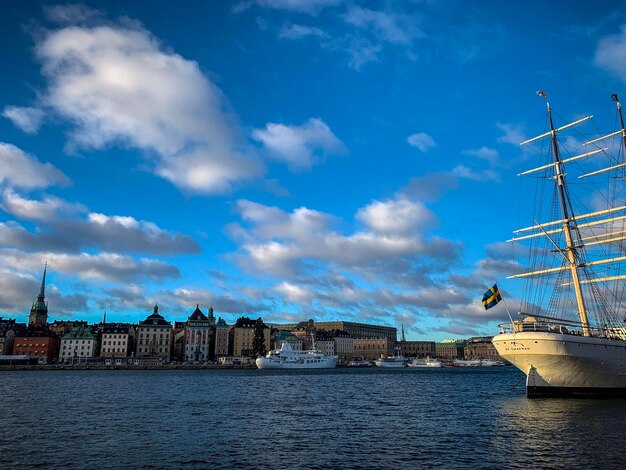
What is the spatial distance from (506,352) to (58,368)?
519 feet

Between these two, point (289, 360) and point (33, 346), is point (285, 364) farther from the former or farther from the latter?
point (33, 346)

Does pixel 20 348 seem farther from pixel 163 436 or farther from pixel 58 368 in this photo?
pixel 163 436

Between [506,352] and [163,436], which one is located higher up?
[506,352]

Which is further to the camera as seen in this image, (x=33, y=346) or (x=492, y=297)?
(x=33, y=346)

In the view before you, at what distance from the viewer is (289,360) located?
601ft

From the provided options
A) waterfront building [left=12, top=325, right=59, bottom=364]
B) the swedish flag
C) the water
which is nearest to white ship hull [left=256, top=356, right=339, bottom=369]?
waterfront building [left=12, top=325, right=59, bottom=364]

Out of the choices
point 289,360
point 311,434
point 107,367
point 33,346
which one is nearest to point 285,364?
point 289,360

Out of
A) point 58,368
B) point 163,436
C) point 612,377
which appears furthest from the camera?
point 58,368

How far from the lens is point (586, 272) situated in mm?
66375

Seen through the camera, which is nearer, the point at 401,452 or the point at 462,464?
the point at 462,464

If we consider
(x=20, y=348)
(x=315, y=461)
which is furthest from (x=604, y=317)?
(x=20, y=348)

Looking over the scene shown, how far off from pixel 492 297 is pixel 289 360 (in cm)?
13702

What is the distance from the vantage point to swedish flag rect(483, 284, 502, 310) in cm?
5434

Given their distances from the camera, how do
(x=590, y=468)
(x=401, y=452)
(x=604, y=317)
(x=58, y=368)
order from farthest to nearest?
(x=58, y=368) < (x=604, y=317) < (x=401, y=452) < (x=590, y=468)
